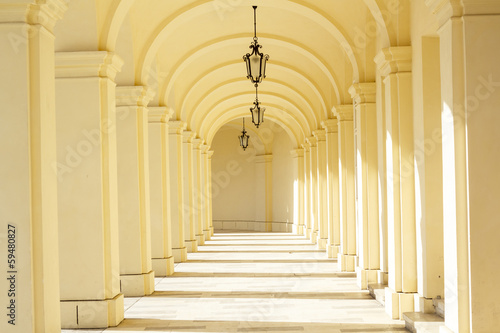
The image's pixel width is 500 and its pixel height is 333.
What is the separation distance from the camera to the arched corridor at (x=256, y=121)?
6.27m

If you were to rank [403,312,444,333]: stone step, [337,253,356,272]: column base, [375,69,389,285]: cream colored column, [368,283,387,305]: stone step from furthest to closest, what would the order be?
[337,253,356,272]: column base, [375,69,389,285]: cream colored column, [368,283,387,305]: stone step, [403,312,444,333]: stone step

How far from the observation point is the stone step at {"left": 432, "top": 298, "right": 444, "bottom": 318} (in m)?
8.34

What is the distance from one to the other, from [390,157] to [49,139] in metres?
5.62

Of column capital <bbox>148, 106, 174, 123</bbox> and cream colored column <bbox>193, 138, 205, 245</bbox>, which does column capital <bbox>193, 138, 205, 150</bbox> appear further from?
column capital <bbox>148, 106, 174, 123</bbox>

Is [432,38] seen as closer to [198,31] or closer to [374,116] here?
[374,116]

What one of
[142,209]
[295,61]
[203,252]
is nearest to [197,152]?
[203,252]

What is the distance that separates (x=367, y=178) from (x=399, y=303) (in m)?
3.28

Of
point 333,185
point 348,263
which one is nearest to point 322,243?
point 333,185

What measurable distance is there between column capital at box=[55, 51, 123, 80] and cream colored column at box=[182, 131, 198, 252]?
11.7 metres

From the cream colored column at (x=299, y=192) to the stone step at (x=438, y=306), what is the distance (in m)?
21.0

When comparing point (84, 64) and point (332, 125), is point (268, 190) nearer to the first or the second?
point (332, 125)

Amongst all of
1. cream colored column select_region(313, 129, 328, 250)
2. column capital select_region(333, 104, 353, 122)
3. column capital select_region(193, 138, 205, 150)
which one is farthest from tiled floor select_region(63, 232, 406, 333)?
column capital select_region(193, 138, 205, 150)

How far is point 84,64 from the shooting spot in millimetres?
9164

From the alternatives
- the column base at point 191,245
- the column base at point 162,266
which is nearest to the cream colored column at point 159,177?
the column base at point 162,266
